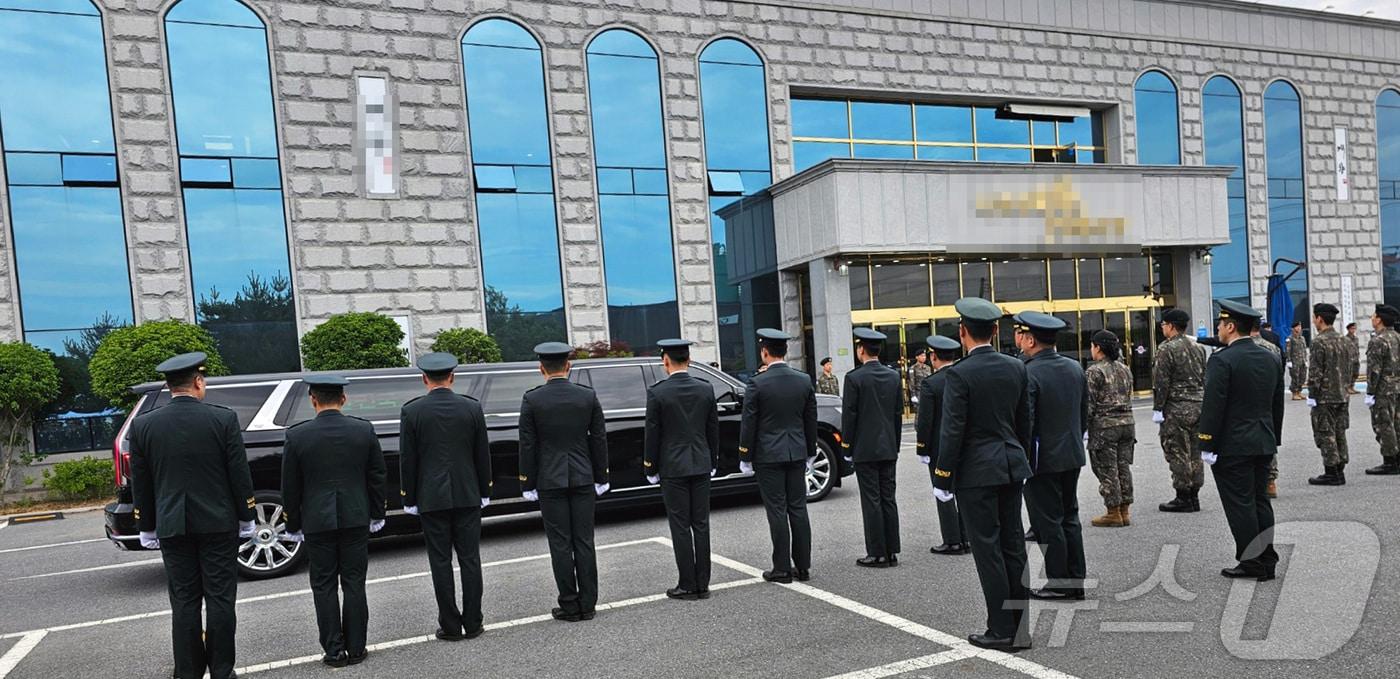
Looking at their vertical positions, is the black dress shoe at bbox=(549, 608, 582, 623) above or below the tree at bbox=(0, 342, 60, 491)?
below

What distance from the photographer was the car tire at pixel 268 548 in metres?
7.55

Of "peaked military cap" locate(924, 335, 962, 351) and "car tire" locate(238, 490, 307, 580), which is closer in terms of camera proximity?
"peaked military cap" locate(924, 335, 962, 351)

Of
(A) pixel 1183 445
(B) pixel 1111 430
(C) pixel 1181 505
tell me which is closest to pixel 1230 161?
(A) pixel 1183 445

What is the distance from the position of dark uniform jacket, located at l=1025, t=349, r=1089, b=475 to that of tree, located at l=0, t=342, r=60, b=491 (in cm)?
1537

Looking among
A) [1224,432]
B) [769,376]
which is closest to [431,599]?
[769,376]

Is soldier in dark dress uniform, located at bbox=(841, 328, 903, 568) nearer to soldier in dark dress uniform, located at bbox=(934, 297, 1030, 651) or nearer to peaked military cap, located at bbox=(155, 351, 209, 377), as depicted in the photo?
soldier in dark dress uniform, located at bbox=(934, 297, 1030, 651)

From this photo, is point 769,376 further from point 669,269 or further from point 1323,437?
point 669,269

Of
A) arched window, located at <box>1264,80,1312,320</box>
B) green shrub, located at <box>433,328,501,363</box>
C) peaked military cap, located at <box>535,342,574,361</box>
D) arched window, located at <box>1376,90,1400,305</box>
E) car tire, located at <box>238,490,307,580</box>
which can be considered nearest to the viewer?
peaked military cap, located at <box>535,342,574,361</box>

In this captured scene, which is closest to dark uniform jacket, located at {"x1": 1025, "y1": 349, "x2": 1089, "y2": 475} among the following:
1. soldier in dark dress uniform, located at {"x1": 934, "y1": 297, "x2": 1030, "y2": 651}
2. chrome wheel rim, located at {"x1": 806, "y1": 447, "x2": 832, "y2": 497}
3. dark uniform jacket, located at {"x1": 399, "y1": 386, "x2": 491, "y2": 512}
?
soldier in dark dress uniform, located at {"x1": 934, "y1": 297, "x2": 1030, "y2": 651}

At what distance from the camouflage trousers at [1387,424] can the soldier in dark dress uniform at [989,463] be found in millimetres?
7401

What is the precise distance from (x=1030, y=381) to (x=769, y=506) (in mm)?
2138

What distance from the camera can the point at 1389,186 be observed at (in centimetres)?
2747

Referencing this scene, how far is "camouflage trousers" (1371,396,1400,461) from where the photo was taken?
31.1 feet

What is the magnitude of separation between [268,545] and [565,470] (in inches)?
142
